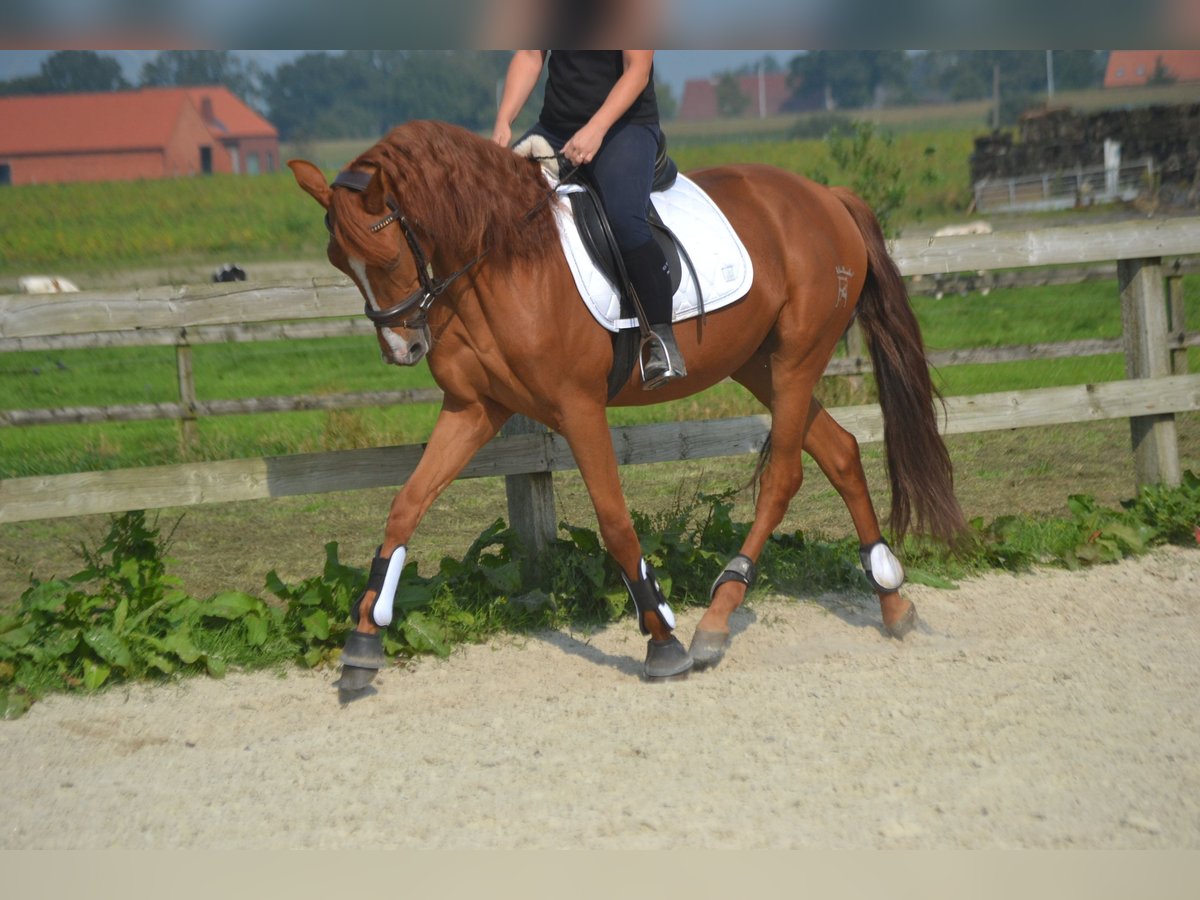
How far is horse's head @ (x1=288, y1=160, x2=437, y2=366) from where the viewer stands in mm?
3648

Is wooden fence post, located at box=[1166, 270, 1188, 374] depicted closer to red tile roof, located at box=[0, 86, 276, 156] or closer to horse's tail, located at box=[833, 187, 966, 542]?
horse's tail, located at box=[833, 187, 966, 542]

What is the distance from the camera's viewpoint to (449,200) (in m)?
3.79

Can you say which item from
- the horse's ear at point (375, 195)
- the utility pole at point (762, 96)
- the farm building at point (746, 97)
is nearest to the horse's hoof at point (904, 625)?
the horse's ear at point (375, 195)

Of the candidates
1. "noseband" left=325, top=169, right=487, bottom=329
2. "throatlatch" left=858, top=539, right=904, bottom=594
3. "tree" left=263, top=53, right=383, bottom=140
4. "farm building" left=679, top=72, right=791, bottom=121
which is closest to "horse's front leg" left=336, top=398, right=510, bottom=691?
"noseband" left=325, top=169, right=487, bottom=329

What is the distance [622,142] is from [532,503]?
68.5 inches

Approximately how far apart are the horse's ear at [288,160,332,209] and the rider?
2.90ft

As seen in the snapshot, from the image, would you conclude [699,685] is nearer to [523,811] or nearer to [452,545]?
[523,811]

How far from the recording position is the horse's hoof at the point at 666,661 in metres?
4.39

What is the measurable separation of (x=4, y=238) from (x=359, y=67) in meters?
15.4

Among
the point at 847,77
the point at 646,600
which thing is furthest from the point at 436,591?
the point at 847,77

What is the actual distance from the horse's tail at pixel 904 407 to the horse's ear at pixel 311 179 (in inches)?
96.0

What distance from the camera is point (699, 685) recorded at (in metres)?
4.34

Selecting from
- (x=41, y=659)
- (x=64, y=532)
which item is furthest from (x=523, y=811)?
(x=64, y=532)

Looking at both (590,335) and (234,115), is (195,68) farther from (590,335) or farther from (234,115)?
(234,115)
